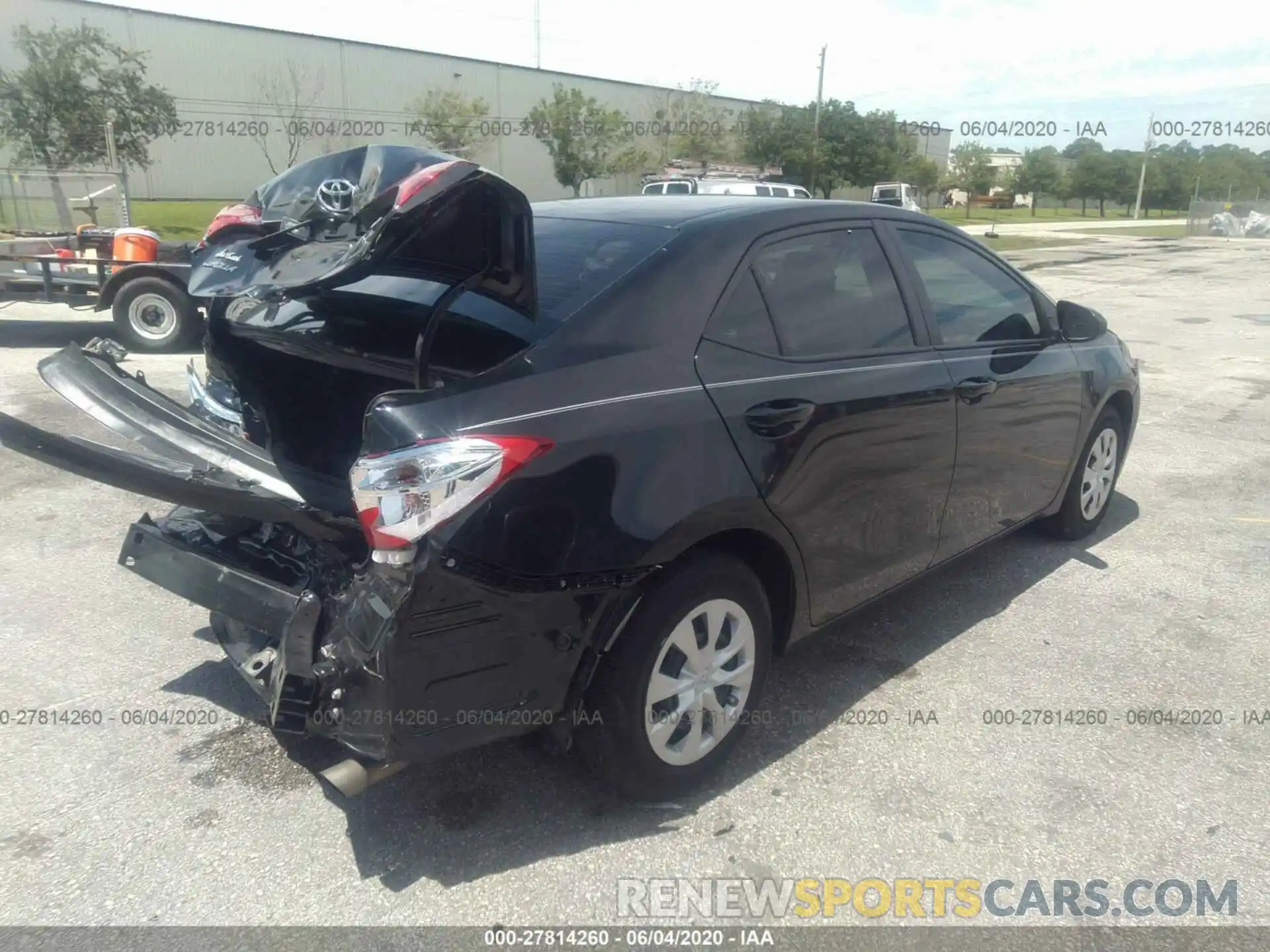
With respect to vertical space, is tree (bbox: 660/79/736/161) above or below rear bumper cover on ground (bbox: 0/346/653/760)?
above

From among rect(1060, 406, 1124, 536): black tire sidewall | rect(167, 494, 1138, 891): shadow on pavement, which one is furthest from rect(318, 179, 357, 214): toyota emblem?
rect(1060, 406, 1124, 536): black tire sidewall

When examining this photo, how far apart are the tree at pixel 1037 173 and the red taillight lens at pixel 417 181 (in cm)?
8146

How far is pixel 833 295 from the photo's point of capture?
346 centimetres

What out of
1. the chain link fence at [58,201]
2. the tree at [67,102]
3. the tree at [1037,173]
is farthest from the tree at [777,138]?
the chain link fence at [58,201]

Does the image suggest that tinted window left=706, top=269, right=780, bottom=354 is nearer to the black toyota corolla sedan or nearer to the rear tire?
the black toyota corolla sedan

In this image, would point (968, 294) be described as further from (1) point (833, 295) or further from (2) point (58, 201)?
(2) point (58, 201)

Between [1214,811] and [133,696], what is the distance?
3658 millimetres

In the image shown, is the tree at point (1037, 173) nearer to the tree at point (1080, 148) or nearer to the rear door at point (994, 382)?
the tree at point (1080, 148)

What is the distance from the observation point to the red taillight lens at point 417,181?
8.02ft

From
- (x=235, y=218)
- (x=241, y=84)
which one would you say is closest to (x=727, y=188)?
(x=235, y=218)

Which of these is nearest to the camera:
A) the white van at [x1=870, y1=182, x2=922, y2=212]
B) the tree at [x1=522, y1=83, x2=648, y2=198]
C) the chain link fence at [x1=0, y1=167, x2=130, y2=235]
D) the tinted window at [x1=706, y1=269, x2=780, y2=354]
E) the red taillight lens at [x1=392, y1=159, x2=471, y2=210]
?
the red taillight lens at [x1=392, y1=159, x2=471, y2=210]

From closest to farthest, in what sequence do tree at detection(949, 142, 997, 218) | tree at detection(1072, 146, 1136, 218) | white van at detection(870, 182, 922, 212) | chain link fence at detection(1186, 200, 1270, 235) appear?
1. white van at detection(870, 182, 922, 212)
2. chain link fence at detection(1186, 200, 1270, 235)
3. tree at detection(949, 142, 997, 218)
4. tree at detection(1072, 146, 1136, 218)

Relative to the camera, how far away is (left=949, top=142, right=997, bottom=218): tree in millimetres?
70688

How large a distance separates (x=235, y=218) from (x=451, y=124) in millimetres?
42619
